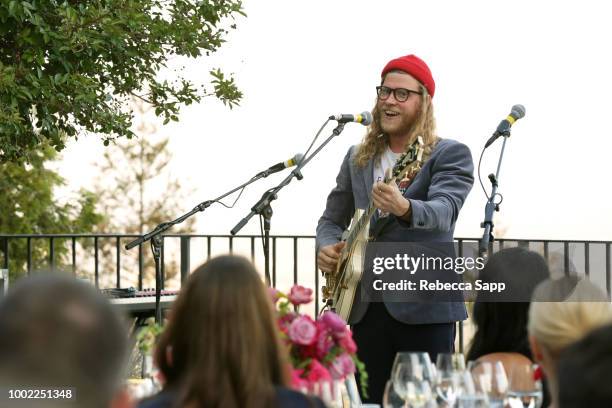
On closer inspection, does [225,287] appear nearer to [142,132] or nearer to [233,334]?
[233,334]

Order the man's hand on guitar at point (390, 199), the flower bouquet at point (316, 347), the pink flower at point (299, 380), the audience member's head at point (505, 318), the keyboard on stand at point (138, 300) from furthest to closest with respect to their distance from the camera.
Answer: the keyboard on stand at point (138, 300) < the man's hand on guitar at point (390, 199) < the audience member's head at point (505, 318) < the flower bouquet at point (316, 347) < the pink flower at point (299, 380)

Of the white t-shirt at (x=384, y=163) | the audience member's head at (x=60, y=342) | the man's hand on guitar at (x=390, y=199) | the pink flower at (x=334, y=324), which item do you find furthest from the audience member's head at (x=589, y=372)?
the white t-shirt at (x=384, y=163)

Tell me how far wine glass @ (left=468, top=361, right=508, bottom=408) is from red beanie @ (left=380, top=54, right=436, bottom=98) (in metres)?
1.77

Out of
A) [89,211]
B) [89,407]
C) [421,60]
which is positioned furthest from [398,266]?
[89,211]

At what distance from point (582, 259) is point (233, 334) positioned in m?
8.41

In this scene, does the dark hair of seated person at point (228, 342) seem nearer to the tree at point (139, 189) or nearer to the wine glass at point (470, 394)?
the wine glass at point (470, 394)

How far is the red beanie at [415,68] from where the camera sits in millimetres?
4109

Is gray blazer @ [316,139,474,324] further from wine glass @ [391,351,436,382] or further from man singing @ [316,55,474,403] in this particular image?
wine glass @ [391,351,436,382]

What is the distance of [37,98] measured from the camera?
699 centimetres

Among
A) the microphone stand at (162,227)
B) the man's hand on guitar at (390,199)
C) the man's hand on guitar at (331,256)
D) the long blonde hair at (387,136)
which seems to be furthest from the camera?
the microphone stand at (162,227)

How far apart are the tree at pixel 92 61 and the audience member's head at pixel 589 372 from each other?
221 inches

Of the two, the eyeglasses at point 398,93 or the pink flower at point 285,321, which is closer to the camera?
the pink flower at point 285,321

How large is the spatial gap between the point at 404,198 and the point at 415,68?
0.70m

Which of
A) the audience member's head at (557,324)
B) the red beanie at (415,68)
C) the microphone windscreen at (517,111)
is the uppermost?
the red beanie at (415,68)
